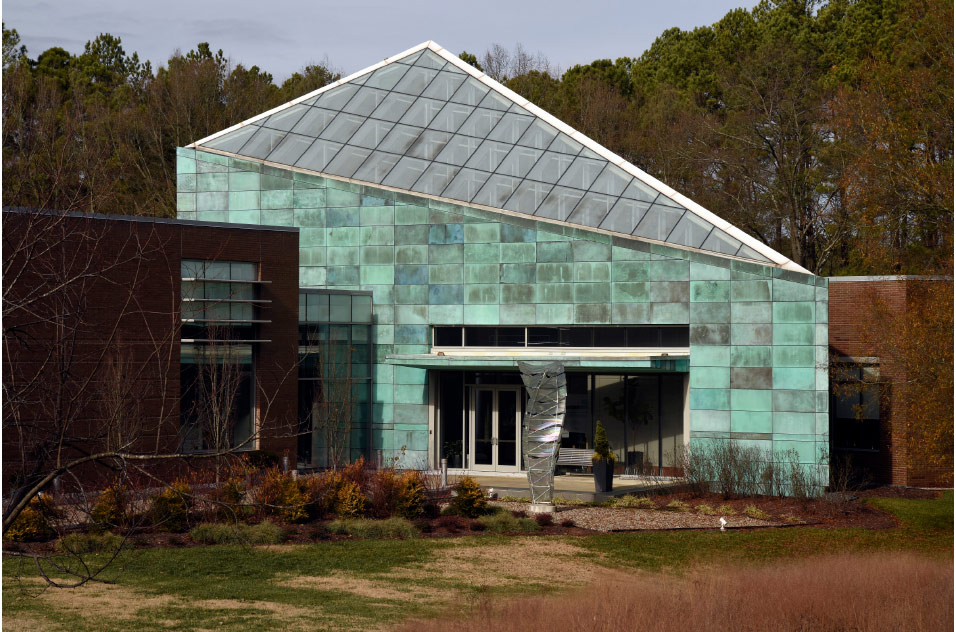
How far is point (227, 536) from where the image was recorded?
17578 mm

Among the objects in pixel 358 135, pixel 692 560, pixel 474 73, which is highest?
pixel 474 73

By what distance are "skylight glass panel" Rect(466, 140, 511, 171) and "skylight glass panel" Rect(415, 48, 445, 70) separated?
4.31 m

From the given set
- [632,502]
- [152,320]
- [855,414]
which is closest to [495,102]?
[152,320]

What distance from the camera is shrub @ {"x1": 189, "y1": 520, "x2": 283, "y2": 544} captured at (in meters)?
17.5

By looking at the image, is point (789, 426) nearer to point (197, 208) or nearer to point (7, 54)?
point (197, 208)

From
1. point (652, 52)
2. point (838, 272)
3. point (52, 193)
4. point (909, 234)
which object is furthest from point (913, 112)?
point (652, 52)

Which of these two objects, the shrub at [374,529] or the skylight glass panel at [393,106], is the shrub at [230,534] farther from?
the skylight glass panel at [393,106]

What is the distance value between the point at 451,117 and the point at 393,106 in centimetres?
212

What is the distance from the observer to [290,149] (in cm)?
3247

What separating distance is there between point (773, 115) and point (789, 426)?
845 inches

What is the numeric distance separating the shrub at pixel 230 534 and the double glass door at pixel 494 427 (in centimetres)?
1242

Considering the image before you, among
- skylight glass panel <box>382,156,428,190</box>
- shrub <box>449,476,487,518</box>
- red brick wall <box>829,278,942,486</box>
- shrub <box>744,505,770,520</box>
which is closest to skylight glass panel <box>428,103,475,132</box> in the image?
Answer: skylight glass panel <box>382,156,428,190</box>

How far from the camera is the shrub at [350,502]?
64.9 ft

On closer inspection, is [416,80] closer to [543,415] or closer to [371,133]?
[371,133]
